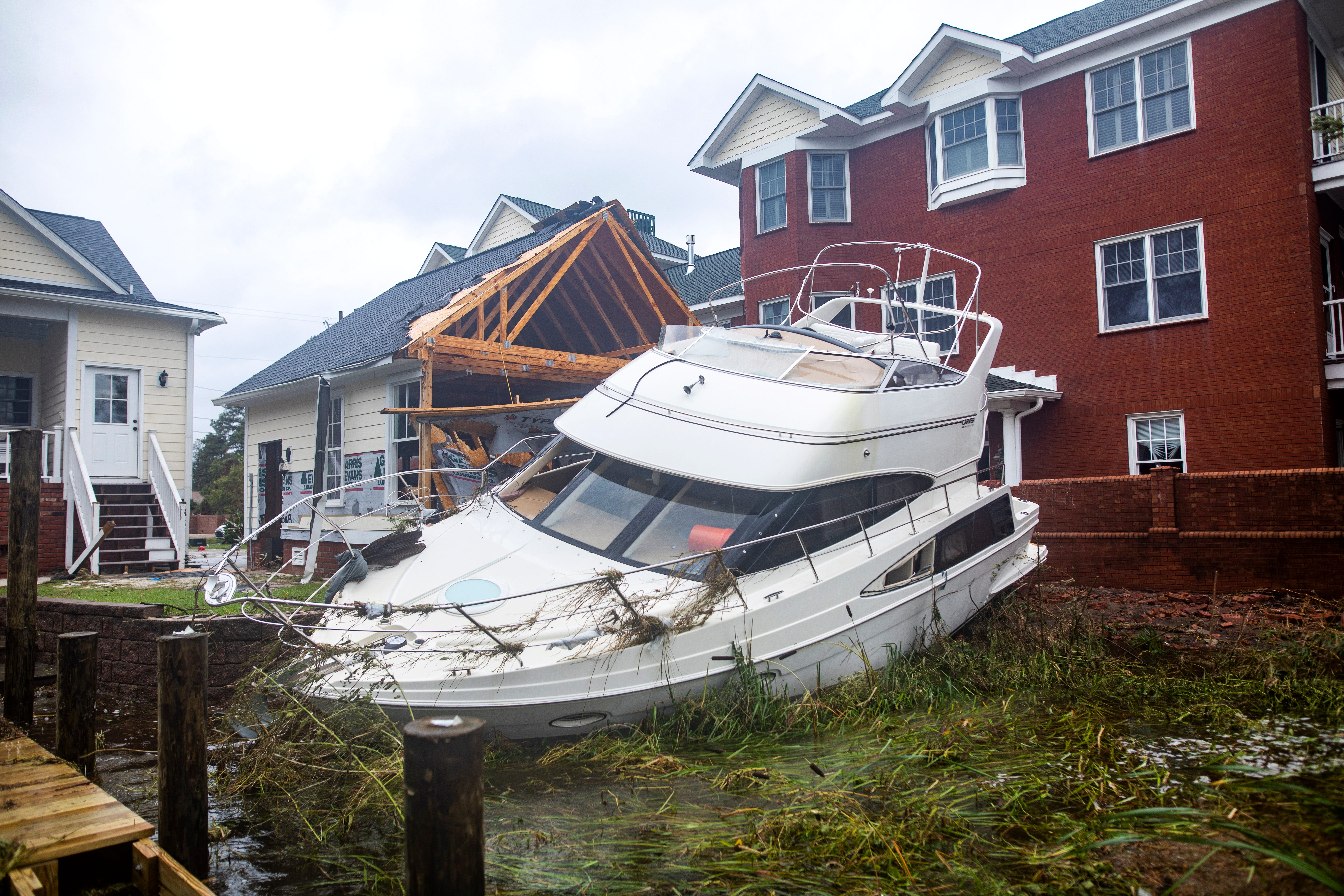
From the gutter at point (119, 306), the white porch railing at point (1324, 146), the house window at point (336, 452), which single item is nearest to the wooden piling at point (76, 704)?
the house window at point (336, 452)

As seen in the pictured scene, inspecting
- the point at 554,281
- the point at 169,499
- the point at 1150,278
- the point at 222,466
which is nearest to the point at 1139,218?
the point at 1150,278

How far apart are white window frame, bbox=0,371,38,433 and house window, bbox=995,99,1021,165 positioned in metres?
18.8

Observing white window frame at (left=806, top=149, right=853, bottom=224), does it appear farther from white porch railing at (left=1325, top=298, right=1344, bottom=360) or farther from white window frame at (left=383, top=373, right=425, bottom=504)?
white window frame at (left=383, top=373, right=425, bottom=504)

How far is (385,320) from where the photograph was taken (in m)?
15.4

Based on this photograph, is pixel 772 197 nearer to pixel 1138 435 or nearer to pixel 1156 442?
pixel 1138 435

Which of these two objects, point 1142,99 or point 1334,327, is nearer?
point 1334,327

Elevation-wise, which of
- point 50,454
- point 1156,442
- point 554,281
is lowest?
point 1156,442

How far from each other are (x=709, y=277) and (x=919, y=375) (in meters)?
15.3

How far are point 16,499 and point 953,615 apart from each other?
8.11 metres

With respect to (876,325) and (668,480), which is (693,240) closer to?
(876,325)

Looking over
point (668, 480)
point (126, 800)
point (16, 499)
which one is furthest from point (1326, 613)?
point (16, 499)

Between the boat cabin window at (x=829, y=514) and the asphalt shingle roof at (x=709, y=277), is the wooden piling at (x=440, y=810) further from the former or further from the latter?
the asphalt shingle roof at (x=709, y=277)

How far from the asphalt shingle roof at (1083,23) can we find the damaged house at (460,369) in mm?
8056

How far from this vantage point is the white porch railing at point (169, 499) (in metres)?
13.6
